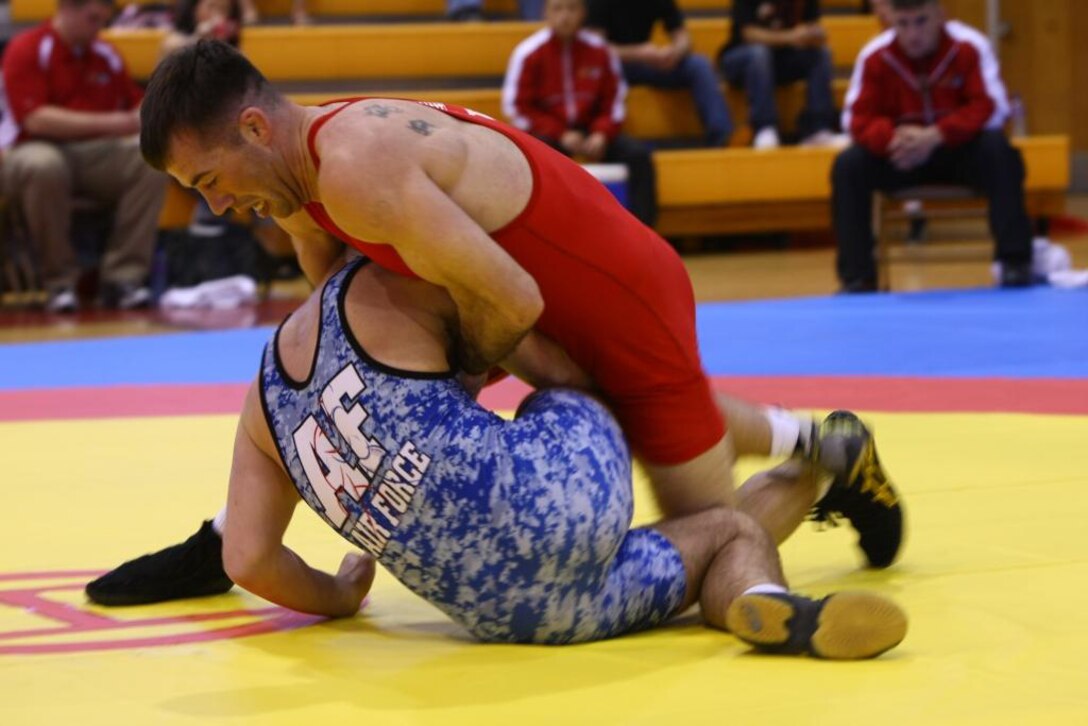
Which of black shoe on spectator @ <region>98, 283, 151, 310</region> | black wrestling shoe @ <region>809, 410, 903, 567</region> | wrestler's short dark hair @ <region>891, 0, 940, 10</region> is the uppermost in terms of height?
wrestler's short dark hair @ <region>891, 0, 940, 10</region>

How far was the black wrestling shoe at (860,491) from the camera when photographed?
2.71m

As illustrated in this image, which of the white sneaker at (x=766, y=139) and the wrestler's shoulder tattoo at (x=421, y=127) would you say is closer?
the wrestler's shoulder tattoo at (x=421, y=127)

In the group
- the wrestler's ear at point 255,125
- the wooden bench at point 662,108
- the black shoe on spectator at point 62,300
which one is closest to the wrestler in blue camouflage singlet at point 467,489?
the wrestler's ear at point 255,125

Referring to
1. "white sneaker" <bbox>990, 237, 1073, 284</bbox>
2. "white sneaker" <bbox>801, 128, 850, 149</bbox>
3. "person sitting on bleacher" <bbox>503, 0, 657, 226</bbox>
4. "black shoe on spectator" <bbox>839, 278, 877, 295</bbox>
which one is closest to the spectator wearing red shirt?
"person sitting on bleacher" <bbox>503, 0, 657, 226</bbox>

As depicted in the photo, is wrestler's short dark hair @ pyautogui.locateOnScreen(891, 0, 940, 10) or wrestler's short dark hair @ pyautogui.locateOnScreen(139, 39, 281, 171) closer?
wrestler's short dark hair @ pyautogui.locateOnScreen(139, 39, 281, 171)

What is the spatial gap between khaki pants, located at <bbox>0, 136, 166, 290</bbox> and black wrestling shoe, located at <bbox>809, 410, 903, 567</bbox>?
5.62 m

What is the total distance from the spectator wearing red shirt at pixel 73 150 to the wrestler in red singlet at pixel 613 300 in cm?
553

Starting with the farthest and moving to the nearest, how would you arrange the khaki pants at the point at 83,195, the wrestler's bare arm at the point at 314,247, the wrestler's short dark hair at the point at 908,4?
1. the khaki pants at the point at 83,195
2. the wrestler's short dark hair at the point at 908,4
3. the wrestler's bare arm at the point at 314,247

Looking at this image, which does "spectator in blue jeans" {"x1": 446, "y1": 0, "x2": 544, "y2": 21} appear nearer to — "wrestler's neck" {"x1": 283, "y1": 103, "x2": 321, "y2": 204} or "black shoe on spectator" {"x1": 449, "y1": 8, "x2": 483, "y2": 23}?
"black shoe on spectator" {"x1": 449, "y1": 8, "x2": 483, "y2": 23}

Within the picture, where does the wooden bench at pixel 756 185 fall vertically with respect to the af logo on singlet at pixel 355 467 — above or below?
below

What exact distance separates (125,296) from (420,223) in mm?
6092

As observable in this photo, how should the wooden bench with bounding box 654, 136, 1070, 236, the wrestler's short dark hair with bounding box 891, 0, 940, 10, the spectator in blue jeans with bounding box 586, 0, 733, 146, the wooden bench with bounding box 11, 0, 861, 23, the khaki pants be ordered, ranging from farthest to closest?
the wooden bench with bounding box 11, 0, 861, 23 < the spectator in blue jeans with bounding box 586, 0, 733, 146 < the wooden bench with bounding box 654, 136, 1070, 236 < the khaki pants < the wrestler's short dark hair with bounding box 891, 0, 940, 10

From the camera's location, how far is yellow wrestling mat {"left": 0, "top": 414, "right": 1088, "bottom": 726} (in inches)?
82.0

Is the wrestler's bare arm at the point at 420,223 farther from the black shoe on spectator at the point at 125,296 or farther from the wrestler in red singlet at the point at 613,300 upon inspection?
the black shoe on spectator at the point at 125,296
